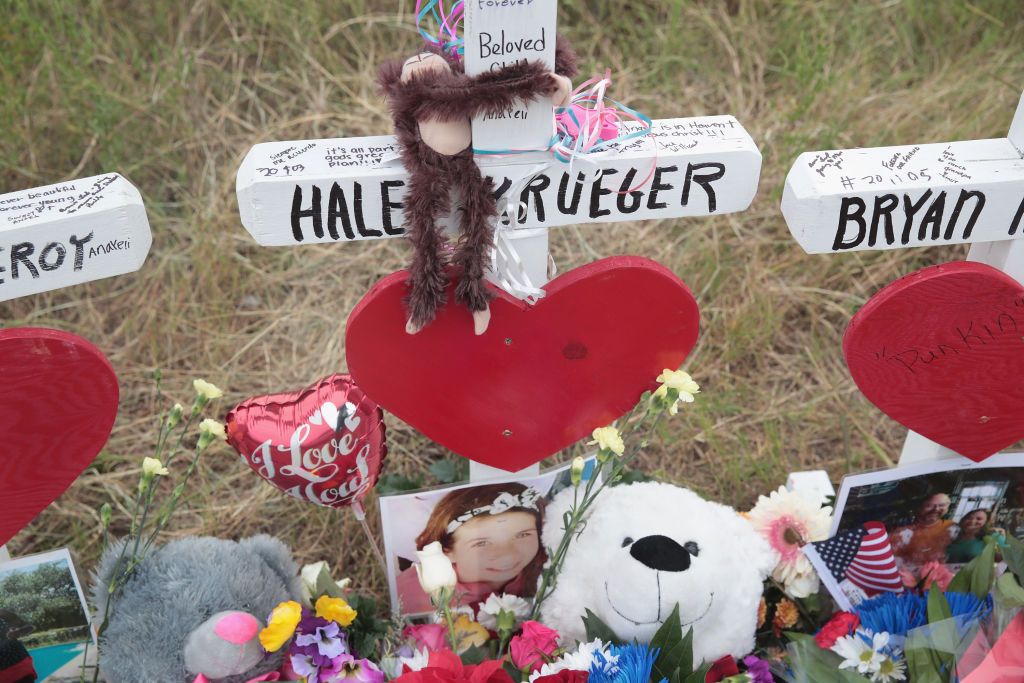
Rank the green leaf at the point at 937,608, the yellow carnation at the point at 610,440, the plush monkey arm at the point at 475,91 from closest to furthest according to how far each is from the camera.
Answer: the plush monkey arm at the point at 475,91 < the yellow carnation at the point at 610,440 < the green leaf at the point at 937,608

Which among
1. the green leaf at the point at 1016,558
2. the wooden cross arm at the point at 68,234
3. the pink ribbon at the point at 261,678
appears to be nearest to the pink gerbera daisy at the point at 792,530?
the green leaf at the point at 1016,558

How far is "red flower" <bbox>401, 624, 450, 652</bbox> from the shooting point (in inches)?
47.1

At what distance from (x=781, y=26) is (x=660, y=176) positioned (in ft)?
5.05

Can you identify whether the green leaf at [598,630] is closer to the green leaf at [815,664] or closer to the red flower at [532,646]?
the red flower at [532,646]

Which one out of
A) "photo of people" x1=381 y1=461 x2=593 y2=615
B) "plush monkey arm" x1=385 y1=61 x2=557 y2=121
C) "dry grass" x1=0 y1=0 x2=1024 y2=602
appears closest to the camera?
"plush monkey arm" x1=385 y1=61 x2=557 y2=121

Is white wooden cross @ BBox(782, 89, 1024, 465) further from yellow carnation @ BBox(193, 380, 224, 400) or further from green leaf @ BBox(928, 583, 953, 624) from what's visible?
yellow carnation @ BBox(193, 380, 224, 400)

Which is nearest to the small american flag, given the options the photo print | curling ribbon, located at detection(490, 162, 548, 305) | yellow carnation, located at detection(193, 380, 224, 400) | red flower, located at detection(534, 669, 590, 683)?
the photo print

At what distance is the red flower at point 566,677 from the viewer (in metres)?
0.96

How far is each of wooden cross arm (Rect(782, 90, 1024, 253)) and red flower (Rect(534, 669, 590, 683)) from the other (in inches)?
21.4

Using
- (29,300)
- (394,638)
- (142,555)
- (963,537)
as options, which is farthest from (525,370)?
(29,300)

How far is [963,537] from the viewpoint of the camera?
4.46ft

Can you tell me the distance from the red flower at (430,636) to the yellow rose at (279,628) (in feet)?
0.54

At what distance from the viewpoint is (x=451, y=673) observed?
0.94 meters

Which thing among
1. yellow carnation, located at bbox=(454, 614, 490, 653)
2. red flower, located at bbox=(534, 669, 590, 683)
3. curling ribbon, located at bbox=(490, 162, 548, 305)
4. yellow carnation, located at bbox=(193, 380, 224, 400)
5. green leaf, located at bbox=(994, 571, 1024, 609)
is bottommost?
yellow carnation, located at bbox=(454, 614, 490, 653)
